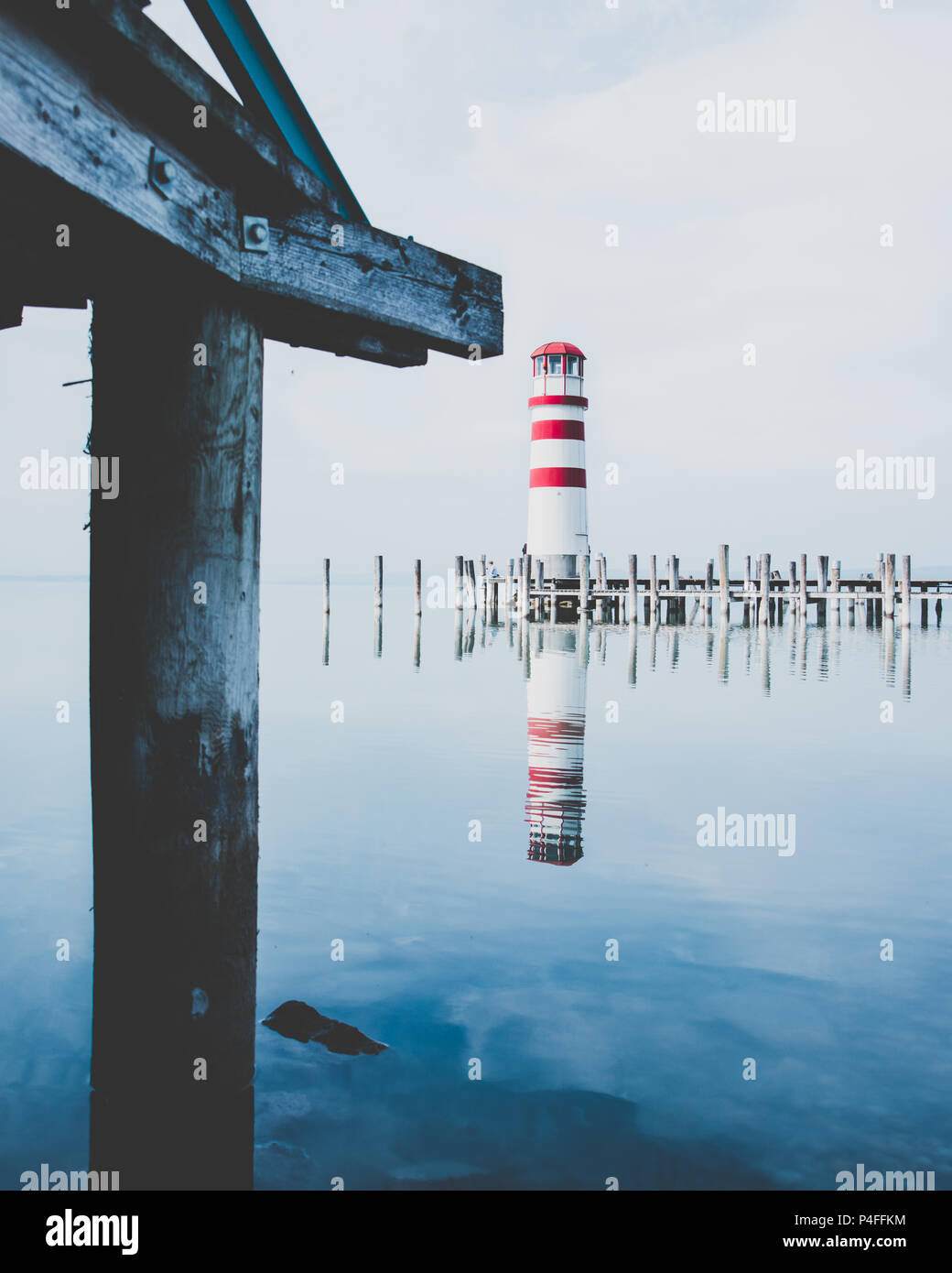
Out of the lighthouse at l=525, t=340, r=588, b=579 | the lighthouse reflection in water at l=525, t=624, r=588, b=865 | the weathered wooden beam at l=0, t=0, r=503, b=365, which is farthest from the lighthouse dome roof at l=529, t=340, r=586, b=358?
the weathered wooden beam at l=0, t=0, r=503, b=365

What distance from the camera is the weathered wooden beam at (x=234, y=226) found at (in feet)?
7.43

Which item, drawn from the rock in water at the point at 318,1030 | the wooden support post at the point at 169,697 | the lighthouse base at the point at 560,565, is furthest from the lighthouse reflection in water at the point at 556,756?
the lighthouse base at the point at 560,565

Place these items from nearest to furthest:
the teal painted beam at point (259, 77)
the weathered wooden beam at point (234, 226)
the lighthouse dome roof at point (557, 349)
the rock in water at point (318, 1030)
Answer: the weathered wooden beam at point (234, 226) → the teal painted beam at point (259, 77) → the rock in water at point (318, 1030) → the lighthouse dome roof at point (557, 349)

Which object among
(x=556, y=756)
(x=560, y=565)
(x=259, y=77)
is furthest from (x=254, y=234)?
(x=560, y=565)

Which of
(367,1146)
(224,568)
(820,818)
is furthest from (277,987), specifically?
(820,818)

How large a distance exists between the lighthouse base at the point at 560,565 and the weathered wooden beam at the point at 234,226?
98.7 ft

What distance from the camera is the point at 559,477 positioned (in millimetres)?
32000

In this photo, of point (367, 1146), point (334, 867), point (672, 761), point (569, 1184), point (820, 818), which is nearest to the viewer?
point (569, 1184)

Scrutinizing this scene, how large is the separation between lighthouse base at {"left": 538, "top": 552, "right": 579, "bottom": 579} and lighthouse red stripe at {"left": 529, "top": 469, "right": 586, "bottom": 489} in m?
2.49

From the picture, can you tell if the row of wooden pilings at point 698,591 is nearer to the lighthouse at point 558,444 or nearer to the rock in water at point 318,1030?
the lighthouse at point 558,444

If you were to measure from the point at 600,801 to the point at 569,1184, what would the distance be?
578 centimetres

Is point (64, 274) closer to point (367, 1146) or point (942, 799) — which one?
point (367, 1146)

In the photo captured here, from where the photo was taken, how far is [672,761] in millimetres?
11117

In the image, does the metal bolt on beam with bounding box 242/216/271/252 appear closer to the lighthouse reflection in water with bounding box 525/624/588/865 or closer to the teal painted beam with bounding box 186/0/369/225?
the teal painted beam with bounding box 186/0/369/225
